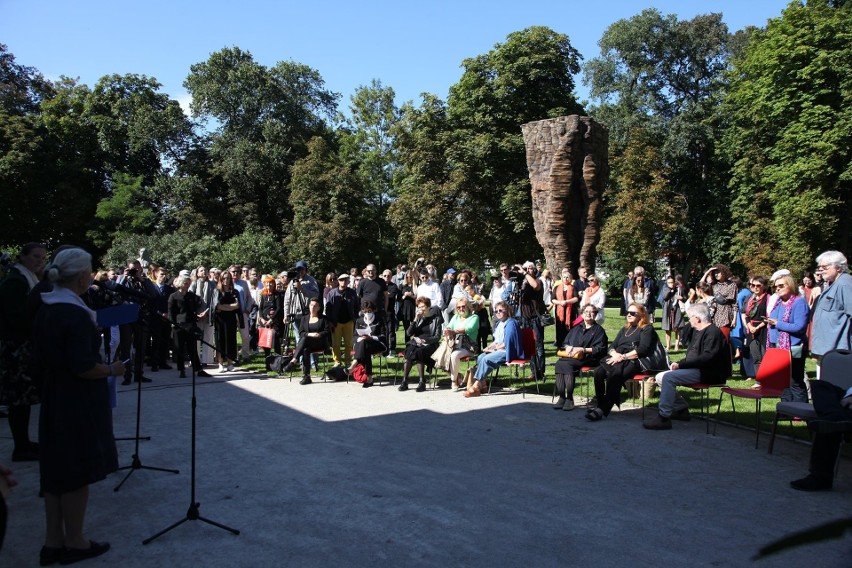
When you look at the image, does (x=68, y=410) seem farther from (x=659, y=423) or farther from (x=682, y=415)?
(x=682, y=415)

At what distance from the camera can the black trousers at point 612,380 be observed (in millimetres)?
7965

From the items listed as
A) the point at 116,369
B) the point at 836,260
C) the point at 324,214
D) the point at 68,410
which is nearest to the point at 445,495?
the point at 116,369

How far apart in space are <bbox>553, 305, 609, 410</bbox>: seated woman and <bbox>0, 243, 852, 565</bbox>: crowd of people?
0.02 meters

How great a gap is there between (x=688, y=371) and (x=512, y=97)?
23.8 metres

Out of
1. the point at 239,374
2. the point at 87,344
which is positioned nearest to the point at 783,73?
the point at 239,374

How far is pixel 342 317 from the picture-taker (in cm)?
1178

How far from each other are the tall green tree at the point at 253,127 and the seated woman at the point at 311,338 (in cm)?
2960

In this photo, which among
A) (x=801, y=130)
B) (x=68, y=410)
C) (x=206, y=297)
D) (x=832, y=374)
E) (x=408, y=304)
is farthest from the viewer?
(x=801, y=130)

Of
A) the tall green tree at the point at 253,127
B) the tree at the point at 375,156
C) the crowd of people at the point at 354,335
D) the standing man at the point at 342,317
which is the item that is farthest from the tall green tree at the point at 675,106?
the standing man at the point at 342,317

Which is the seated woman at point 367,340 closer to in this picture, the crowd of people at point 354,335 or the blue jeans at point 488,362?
the crowd of people at point 354,335

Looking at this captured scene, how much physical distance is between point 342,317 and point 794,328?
7.22 metres

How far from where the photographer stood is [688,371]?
751 cm

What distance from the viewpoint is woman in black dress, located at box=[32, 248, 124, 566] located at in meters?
3.88

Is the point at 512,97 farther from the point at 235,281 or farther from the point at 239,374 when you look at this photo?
the point at 239,374
